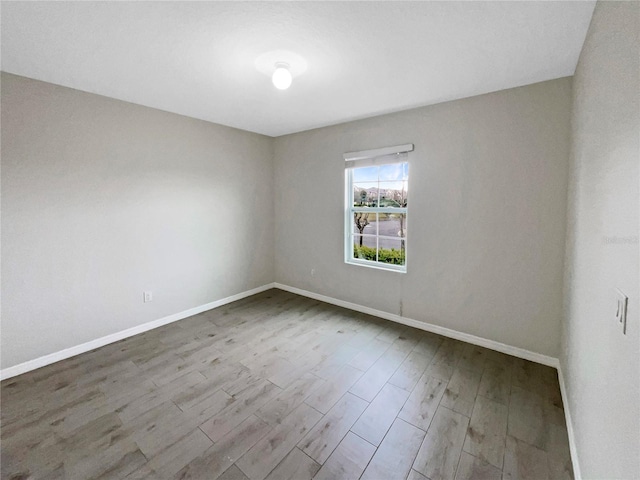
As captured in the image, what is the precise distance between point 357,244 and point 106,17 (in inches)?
126

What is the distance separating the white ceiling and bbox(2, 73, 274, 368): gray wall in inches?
14.1

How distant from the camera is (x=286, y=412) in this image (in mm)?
1908

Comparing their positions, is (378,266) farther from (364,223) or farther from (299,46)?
(299,46)

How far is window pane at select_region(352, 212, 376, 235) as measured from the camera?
3.64 meters

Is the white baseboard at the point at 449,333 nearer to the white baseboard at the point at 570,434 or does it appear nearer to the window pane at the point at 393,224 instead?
the white baseboard at the point at 570,434

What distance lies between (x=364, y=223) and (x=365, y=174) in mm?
661

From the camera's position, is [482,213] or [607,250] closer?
[607,250]

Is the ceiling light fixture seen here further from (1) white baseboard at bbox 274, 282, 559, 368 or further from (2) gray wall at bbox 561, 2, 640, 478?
(1) white baseboard at bbox 274, 282, 559, 368

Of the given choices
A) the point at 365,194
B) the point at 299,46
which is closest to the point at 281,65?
the point at 299,46

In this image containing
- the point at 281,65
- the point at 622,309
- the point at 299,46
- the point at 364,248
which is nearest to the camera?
the point at 622,309

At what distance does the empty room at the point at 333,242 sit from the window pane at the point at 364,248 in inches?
1.3

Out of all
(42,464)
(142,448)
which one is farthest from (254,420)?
(42,464)

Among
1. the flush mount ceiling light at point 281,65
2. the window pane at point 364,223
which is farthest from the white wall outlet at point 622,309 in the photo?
the window pane at point 364,223

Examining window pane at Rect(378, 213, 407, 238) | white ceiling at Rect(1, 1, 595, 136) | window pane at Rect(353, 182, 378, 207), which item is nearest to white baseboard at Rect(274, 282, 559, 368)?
window pane at Rect(378, 213, 407, 238)
